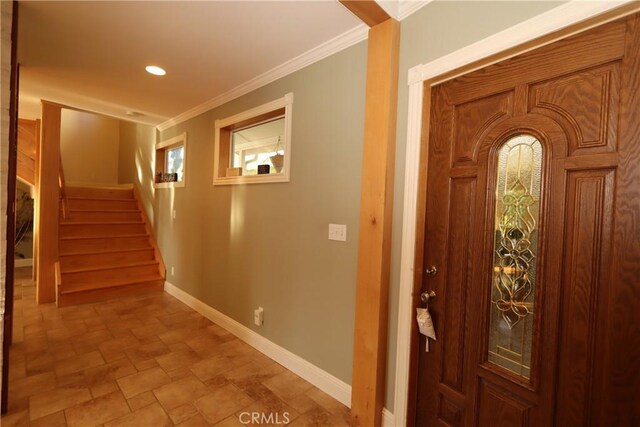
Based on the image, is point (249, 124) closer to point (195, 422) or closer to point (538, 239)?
point (195, 422)

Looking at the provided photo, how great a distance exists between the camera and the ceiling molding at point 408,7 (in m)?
1.50

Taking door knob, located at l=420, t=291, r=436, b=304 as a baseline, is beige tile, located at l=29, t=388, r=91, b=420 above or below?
below

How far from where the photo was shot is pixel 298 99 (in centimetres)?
224

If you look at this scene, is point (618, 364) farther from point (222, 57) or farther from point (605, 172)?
point (222, 57)

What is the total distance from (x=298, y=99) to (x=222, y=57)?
28.0 inches

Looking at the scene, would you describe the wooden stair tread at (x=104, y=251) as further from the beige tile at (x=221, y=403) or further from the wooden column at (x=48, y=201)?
the beige tile at (x=221, y=403)

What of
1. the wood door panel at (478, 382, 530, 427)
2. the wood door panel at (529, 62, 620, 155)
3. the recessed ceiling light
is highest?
the recessed ceiling light

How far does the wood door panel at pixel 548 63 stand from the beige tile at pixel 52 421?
9.46ft

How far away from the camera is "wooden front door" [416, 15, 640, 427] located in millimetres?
1009

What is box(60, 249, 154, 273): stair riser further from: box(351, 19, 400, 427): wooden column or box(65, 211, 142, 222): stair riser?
box(351, 19, 400, 427): wooden column

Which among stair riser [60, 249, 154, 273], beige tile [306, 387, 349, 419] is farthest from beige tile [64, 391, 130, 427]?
stair riser [60, 249, 154, 273]

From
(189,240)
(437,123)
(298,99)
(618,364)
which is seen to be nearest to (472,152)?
(437,123)

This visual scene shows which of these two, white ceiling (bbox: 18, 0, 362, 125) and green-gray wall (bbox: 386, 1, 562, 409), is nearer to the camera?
green-gray wall (bbox: 386, 1, 562, 409)

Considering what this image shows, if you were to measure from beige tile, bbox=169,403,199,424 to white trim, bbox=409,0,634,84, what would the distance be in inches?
95.1
